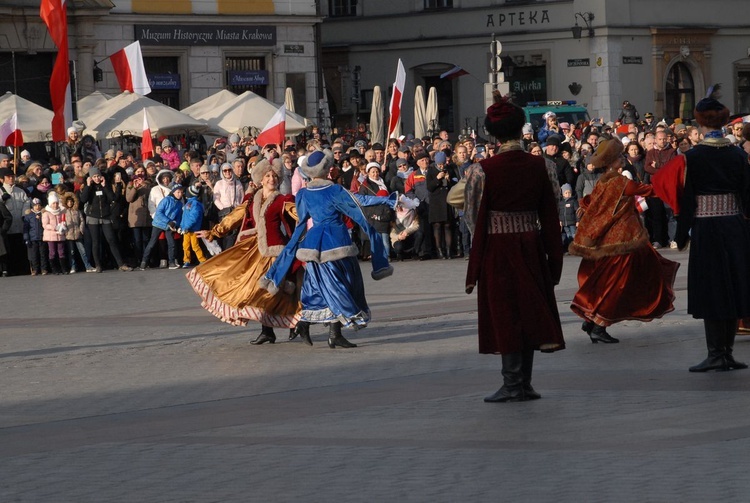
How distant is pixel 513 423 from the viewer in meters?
9.46

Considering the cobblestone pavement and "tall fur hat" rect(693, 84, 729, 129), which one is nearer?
the cobblestone pavement

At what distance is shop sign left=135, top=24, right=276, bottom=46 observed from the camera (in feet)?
144

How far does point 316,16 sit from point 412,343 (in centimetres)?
3322

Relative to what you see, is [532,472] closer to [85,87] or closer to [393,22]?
[85,87]

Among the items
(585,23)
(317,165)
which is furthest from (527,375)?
(585,23)

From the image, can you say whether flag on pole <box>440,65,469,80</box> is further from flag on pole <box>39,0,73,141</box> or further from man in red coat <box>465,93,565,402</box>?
man in red coat <box>465,93,565,402</box>

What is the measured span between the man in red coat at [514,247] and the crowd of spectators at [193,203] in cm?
1414

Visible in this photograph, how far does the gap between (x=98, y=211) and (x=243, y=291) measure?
1128 centimetres

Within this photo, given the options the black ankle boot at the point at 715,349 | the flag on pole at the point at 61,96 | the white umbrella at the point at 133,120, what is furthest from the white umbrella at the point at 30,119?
the black ankle boot at the point at 715,349

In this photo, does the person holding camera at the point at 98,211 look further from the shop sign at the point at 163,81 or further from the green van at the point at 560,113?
the shop sign at the point at 163,81

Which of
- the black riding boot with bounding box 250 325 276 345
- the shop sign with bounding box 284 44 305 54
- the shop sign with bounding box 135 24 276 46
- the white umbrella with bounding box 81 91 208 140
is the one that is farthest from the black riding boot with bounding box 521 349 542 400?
the shop sign with bounding box 284 44 305 54

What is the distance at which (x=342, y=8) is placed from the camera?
57062 millimetres

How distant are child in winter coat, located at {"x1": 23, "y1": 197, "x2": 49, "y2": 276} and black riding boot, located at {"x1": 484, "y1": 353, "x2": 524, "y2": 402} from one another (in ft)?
52.8

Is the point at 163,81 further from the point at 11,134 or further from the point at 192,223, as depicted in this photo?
the point at 192,223
